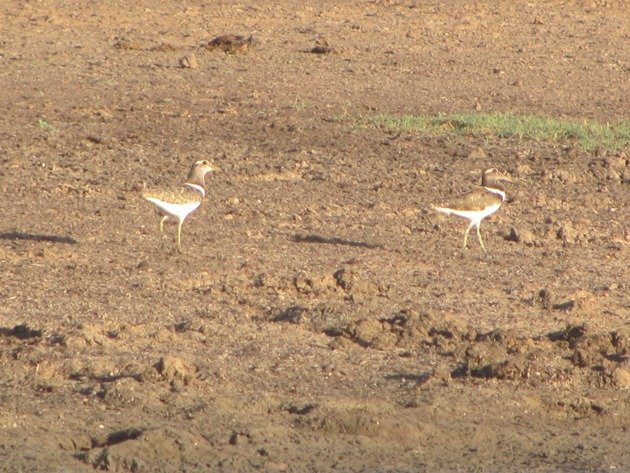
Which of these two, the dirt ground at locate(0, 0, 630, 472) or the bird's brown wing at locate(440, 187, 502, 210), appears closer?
the dirt ground at locate(0, 0, 630, 472)

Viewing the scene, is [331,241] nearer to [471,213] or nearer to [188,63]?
[471,213]

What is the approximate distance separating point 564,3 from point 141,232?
12065 millimetres

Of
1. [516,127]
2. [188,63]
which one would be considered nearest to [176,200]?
[516,127]

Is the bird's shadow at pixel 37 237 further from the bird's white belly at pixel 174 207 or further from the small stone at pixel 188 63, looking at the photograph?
the small stone at pixel 188 63

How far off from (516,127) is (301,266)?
16.9 ft

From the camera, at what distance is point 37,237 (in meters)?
9.91

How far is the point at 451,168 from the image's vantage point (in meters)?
12.5

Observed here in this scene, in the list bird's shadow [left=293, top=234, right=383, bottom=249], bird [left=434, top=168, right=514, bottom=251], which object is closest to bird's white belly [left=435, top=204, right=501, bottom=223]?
bird [left=434, top=168, right=514, bottom=251]

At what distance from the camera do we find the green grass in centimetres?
1366

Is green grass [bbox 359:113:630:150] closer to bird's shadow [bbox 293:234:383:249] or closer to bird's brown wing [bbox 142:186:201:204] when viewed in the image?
bird's shadow [bbox 293:234:383:249]

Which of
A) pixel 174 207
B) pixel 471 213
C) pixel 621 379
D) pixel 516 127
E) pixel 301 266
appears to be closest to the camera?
pixel 621 379

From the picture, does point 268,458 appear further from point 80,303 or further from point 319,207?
A: point 319,207

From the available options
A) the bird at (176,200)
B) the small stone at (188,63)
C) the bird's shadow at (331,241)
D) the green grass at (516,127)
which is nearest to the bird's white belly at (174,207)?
the bird at (176,200)

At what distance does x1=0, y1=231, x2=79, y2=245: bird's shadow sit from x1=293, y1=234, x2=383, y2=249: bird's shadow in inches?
62.3
